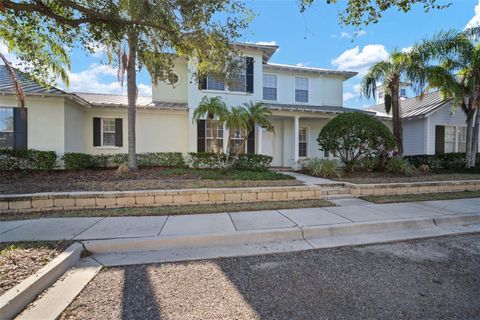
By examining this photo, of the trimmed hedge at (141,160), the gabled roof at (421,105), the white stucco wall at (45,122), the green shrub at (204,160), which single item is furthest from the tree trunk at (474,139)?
the white stucco wall at (45,122)

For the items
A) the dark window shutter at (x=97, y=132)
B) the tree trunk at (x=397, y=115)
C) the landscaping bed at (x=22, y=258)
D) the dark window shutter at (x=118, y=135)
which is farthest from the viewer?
the dark window shutter at (x=118, y=135)

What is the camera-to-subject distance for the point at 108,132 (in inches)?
484

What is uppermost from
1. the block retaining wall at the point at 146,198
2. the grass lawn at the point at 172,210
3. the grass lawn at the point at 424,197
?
the block retaining wall at the point at 146,198

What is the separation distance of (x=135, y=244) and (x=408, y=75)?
44.3 ft

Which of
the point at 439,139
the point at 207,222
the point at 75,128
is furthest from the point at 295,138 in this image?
the point at 75,128

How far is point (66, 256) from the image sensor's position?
347cm

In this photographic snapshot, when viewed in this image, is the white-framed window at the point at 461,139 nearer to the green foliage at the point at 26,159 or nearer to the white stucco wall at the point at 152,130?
the white stucco wall at the point at 152,130

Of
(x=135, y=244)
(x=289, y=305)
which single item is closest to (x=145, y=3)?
(x=135, y=244)

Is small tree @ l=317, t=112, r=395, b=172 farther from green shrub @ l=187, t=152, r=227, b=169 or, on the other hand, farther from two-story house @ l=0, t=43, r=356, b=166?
green shrub @ l=187, t=152, r=227, b=169

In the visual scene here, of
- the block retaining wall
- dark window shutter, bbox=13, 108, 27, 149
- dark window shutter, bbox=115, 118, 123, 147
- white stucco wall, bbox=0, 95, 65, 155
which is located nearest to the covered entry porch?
the block retaining wall

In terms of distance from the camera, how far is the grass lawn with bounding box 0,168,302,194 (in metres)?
6.95

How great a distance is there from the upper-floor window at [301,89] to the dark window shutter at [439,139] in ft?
28.7

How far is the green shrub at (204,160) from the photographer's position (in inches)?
433

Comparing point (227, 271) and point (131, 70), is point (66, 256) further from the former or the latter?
point (131, 70)
